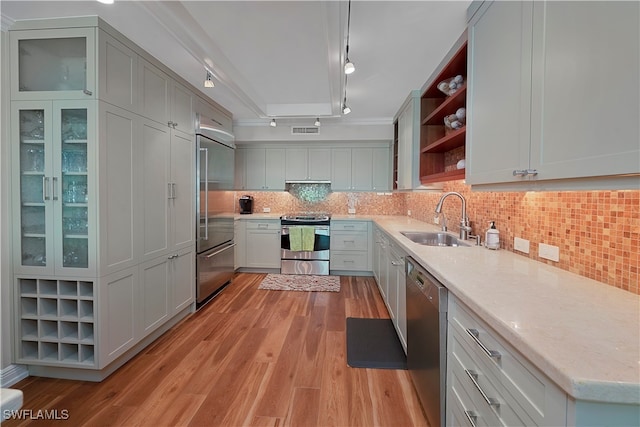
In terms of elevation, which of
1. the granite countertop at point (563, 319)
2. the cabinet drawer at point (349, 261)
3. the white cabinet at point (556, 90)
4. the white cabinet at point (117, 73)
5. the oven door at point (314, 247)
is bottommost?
the cabinet drawer at point (349, 261)

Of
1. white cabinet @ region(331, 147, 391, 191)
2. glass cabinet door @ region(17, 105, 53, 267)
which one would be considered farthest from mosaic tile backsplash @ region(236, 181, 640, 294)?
glass cabinet door @ region(17, 105, 53, 267)

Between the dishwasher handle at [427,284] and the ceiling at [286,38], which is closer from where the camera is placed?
the dishwasher handle at [427,284]

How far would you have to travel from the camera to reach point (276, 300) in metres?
3.46

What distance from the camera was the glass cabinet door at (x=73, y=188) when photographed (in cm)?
188

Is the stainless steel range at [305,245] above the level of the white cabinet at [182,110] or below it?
below

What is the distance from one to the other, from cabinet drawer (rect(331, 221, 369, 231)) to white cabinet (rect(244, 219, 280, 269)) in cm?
95

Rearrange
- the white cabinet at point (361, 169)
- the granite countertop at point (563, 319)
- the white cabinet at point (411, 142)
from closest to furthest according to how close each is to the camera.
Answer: the granite countertop at point (563, 319) → the white cabinet at point (411, 142) → the white cabinet at point (361, 169)

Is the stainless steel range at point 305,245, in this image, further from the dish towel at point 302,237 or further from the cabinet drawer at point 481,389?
the cabinet drawer at point 481,389

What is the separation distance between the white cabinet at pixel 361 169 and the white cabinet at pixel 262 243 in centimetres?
130

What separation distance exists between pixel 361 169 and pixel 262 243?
2.12m

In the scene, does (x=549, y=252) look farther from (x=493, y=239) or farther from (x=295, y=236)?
(x=295, y=236)

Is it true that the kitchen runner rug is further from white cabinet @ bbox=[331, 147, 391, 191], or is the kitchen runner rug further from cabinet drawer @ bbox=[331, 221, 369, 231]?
white cabinet @ bbox=[331, 147, 391, 191]

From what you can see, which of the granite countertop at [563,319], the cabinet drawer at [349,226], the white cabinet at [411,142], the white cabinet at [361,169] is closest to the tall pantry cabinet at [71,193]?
the granite countertop at [563,319]

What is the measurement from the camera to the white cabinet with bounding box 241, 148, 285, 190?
488 centimetres
